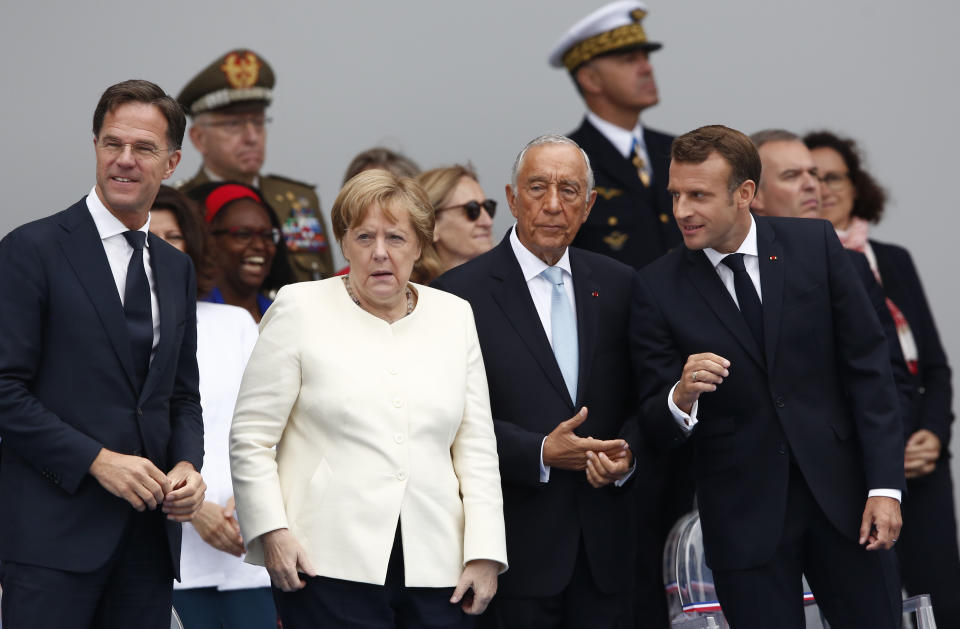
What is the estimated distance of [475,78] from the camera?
20.4ft

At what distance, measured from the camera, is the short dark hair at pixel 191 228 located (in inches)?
166

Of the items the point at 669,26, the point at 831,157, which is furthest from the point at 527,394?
the point at 669,26

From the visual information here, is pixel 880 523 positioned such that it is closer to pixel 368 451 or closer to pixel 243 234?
pixel 368 451

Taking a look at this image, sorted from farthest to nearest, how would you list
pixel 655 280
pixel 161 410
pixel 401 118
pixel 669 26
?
pixel 669 26, pixel 401 118, pixel 655 280, pixel 161 410

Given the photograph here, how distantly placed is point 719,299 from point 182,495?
4.83 feet

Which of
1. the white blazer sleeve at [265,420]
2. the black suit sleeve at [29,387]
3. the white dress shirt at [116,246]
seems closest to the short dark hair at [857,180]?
the white blazer sleeve at [265,420]

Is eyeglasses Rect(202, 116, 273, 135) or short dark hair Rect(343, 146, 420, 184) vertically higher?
eyeglasses Rect(202, 116, 273, 135)

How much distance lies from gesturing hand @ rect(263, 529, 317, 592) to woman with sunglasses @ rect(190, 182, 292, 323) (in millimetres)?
1532

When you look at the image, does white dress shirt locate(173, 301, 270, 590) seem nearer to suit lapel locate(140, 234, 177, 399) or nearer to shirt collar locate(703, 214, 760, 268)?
suit lapel locate(140, 234, 177, 399)

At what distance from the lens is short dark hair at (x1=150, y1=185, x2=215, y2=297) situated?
421 centimetres

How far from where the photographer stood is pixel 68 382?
3.00 meters

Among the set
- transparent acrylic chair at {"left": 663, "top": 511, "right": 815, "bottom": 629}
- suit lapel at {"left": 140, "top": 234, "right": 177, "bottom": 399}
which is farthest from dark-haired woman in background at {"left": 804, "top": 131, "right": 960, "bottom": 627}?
suit lapel at {"left": 140, "top": 234, "right": 177, "bottom": 399}

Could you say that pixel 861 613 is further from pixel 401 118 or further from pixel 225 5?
pixel 225 5

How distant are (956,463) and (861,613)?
364 cm
